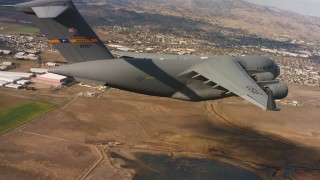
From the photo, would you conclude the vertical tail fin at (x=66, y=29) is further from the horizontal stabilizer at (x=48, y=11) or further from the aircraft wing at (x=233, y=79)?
the aircraft wing at (x=233, y=79)

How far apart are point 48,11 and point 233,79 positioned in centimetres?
1232

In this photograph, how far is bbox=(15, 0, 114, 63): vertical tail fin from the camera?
20672 millimetres

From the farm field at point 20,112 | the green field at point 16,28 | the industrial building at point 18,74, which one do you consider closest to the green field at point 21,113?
the farm field at point 20,112

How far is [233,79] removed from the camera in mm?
23078

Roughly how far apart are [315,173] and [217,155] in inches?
403

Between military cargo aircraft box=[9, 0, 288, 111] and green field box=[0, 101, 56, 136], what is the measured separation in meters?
22.4

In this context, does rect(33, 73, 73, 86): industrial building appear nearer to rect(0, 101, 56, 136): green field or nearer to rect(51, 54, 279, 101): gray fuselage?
rect(0, 101, 56, 136): green field

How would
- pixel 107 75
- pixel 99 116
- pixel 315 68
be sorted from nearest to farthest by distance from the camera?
pixel 107 75
pixel 99 116
pixel 315 68

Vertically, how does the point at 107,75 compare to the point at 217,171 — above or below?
above

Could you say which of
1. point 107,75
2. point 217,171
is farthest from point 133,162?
point 107,75

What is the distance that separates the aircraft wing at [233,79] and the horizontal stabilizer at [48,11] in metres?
10.6

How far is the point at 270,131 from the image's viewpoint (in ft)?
152

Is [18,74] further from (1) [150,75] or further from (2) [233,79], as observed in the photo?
(2) [233,79]

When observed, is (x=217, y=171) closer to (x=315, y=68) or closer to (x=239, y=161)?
(x=239, y=161)
